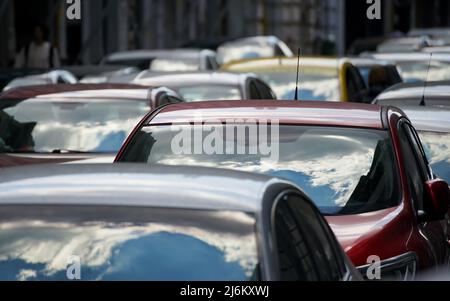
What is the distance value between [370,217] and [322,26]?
47922 millimetres

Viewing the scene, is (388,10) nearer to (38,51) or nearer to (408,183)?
(38,51)

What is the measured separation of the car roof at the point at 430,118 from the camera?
9.95 metres

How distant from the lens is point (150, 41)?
3772cm

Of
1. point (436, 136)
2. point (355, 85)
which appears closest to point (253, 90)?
point (355, 85)

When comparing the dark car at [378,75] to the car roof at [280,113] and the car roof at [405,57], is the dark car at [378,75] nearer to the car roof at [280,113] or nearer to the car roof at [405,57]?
the car roof at [405,57]

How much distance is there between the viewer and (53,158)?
11.1 meters

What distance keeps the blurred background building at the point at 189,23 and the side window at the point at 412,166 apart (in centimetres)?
1776

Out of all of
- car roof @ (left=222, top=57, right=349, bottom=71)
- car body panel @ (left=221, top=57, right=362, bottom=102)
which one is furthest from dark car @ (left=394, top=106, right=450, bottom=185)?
car roof @ (left=222, top=57, right=349, bottom=71)

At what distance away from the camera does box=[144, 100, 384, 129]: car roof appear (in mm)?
8250

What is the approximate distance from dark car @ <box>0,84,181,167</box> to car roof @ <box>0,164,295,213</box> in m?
5.74

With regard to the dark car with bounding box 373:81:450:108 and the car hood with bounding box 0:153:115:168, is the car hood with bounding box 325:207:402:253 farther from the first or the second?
the dark car with bounding box 373:81:450:108

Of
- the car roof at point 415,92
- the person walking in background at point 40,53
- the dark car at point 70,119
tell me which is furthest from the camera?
the person walking in background at point 40,53

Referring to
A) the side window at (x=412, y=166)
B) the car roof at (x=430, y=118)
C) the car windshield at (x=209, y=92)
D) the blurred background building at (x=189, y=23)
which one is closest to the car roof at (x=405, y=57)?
the car windshield at (x=209, y=92)

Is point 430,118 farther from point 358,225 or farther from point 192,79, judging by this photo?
point 192,79
